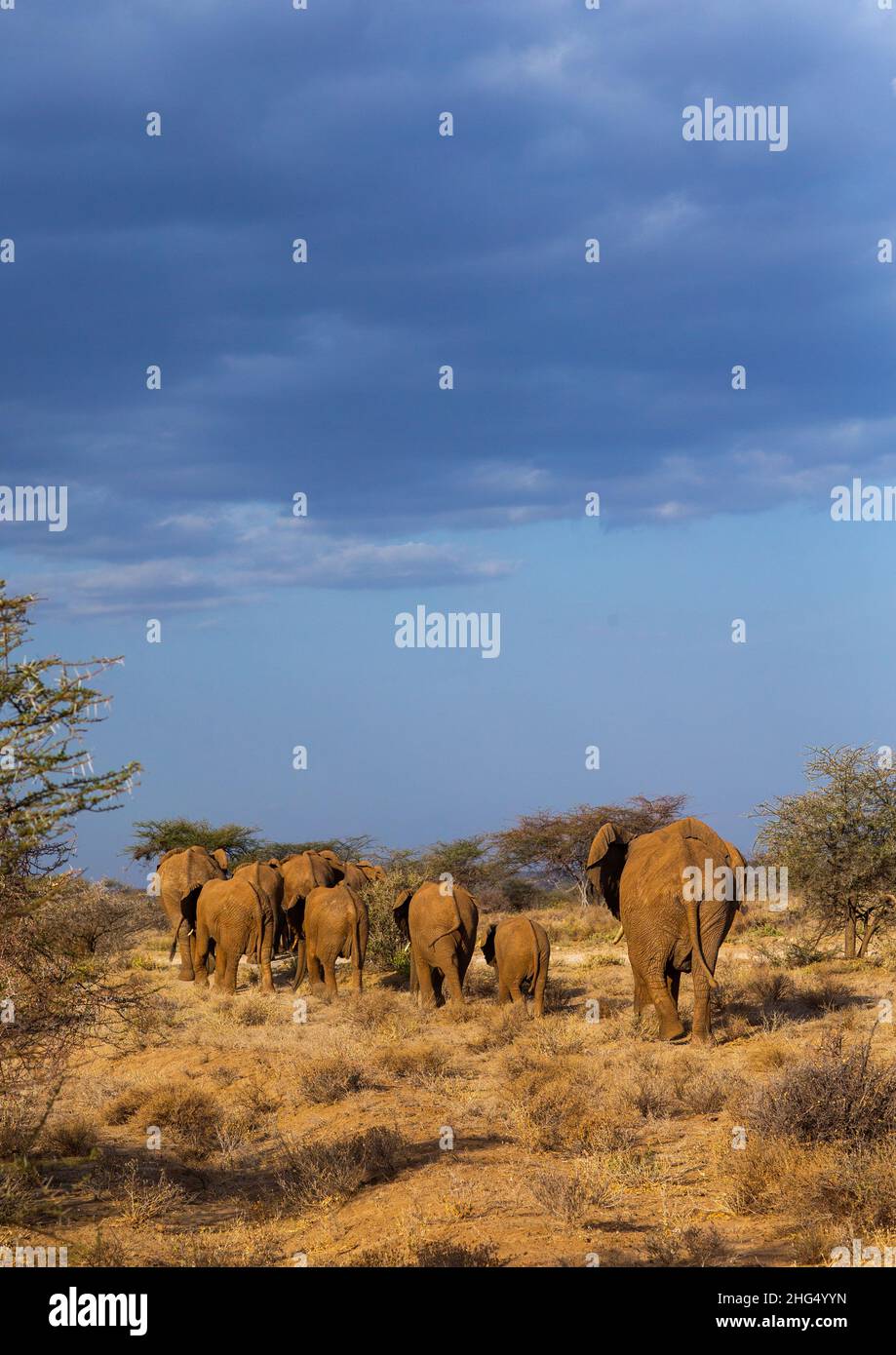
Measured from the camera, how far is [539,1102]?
11.2m

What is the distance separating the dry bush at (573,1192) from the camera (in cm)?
828

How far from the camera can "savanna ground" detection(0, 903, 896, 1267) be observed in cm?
801

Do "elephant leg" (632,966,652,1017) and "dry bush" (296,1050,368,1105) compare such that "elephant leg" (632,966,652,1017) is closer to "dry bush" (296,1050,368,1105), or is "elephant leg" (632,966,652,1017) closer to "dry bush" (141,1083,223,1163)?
"dry bush" (296,1050,368,1105)

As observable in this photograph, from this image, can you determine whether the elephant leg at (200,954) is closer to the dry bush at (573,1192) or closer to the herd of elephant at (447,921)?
the herd of elephant at (447,921)

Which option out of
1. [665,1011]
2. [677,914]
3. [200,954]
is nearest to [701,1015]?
[665,1011]

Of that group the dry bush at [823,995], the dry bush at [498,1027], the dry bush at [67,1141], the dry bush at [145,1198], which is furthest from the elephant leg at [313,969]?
the dry bush at [145,1198]

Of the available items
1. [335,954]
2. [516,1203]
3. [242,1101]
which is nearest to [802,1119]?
[516,1203]

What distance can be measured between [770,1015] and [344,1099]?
5.99 meters

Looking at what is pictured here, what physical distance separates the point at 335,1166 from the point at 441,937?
879 cm

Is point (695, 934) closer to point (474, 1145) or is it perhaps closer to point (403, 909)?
point (474, 1145)

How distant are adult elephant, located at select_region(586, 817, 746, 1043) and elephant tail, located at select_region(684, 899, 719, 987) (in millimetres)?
11

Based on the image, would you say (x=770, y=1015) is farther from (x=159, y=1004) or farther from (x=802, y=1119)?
(x=159, y=1004)

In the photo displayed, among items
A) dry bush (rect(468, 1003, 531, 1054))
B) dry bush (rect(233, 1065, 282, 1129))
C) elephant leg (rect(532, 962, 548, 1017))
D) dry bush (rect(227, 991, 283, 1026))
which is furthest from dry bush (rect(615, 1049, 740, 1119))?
dry bush (rect(227, 991, 283, 1026))

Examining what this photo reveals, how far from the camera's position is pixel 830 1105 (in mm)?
9398
